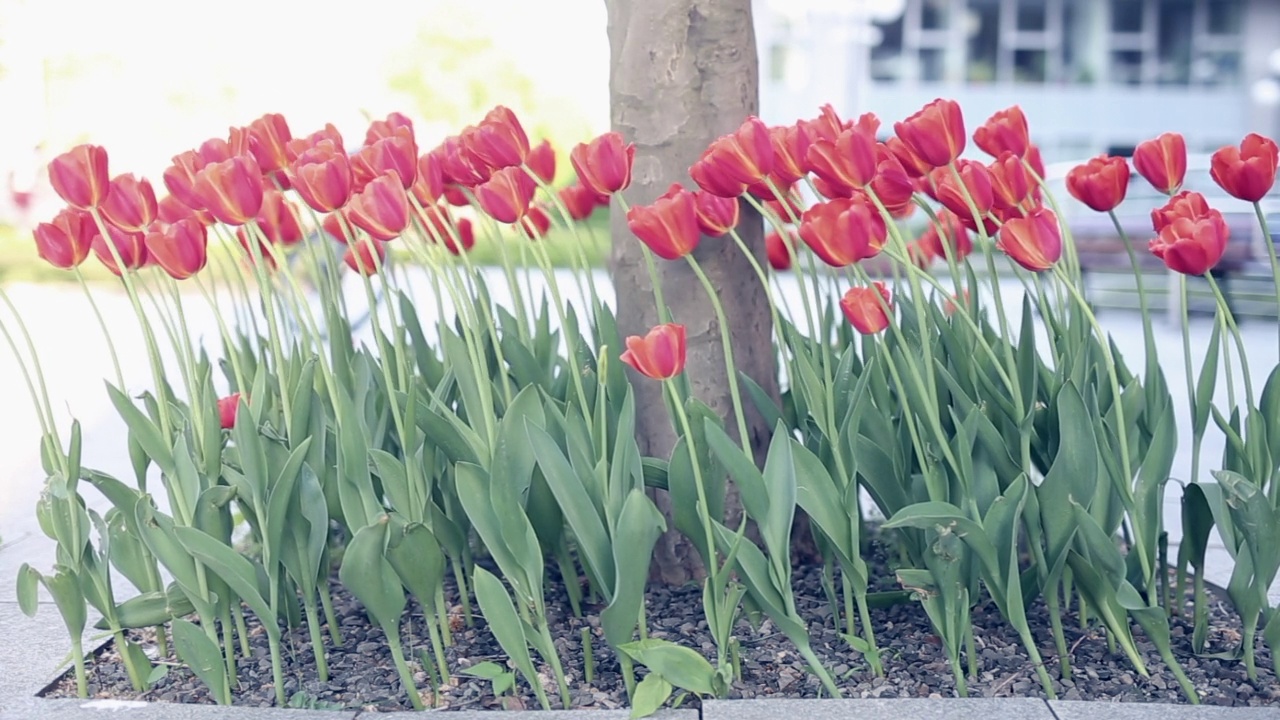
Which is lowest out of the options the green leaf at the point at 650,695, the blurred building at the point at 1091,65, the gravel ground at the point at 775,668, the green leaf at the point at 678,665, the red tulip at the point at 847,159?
the gravel ground at the point at 775,668

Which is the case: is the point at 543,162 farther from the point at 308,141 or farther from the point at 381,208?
the point at 381,208

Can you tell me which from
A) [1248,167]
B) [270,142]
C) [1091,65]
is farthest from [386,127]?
[1091,65]

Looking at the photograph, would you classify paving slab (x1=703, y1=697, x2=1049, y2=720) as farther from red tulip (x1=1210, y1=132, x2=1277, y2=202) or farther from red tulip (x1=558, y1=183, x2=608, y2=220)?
red tulip (x1=558, y1=183, x2=608, y2=220)

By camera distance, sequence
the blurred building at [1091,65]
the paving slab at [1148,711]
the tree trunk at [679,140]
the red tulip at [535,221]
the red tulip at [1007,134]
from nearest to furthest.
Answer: the paving slab at [1148,711] < the red tulip at [1007,134] < the red tulip at [535,221] < the tree trunk at [679,140] < the blurred building at [1091,65]

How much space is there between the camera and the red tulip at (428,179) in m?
2.30

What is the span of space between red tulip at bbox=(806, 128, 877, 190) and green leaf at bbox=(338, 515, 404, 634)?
0.89 m

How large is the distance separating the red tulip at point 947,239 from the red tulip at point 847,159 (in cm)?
44

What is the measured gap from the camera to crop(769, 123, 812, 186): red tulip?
6.95ft

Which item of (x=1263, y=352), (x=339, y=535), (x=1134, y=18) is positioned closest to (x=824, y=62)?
(x=1134, y=18)

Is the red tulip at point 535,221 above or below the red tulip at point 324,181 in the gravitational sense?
below

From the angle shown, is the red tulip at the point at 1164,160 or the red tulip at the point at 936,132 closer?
the red tulip at the point at 936,132

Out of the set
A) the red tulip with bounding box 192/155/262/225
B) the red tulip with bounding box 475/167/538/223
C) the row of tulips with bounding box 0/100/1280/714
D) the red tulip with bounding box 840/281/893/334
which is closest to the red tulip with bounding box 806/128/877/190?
the row of tulips with bounding box 0/100/1280/714

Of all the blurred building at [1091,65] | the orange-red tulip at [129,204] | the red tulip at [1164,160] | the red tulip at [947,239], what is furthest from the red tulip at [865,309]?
the blurred building at [1091,65]

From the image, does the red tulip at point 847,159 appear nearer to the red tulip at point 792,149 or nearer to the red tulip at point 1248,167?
the red tulip at point 792,149
